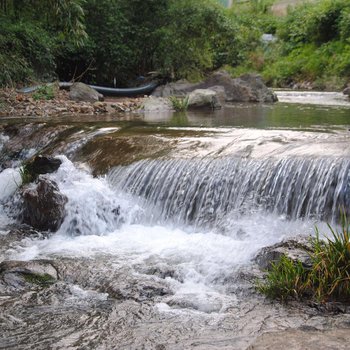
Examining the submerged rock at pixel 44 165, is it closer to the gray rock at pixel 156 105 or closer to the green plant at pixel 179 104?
the gray rock at pixel 156 105

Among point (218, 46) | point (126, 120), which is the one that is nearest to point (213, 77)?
point (218, 46)


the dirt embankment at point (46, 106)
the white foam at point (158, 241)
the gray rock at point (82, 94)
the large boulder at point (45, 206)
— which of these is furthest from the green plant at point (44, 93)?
the large boulder at point (45, 206)

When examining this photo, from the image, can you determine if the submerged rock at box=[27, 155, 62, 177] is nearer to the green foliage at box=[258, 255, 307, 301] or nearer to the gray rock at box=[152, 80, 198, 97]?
the green foliage at box=[258, 255, 307, 301]

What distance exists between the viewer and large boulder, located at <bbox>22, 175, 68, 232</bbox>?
288 inches

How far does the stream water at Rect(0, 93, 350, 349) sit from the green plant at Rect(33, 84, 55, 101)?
12.5ft

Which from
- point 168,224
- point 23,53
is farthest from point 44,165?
point 23,53

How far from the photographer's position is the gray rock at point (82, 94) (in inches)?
613

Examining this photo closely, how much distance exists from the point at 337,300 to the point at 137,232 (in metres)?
3.18

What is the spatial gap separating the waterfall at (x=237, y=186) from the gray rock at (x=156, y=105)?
7082 millimetres

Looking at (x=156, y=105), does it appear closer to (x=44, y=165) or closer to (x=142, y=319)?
(x=44, y=165)

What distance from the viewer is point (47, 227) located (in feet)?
24.0

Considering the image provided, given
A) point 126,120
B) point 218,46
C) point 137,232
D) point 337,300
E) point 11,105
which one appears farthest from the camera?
point 218,46

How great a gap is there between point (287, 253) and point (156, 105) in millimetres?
10895

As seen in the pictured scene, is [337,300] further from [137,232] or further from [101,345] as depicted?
[137,232]
